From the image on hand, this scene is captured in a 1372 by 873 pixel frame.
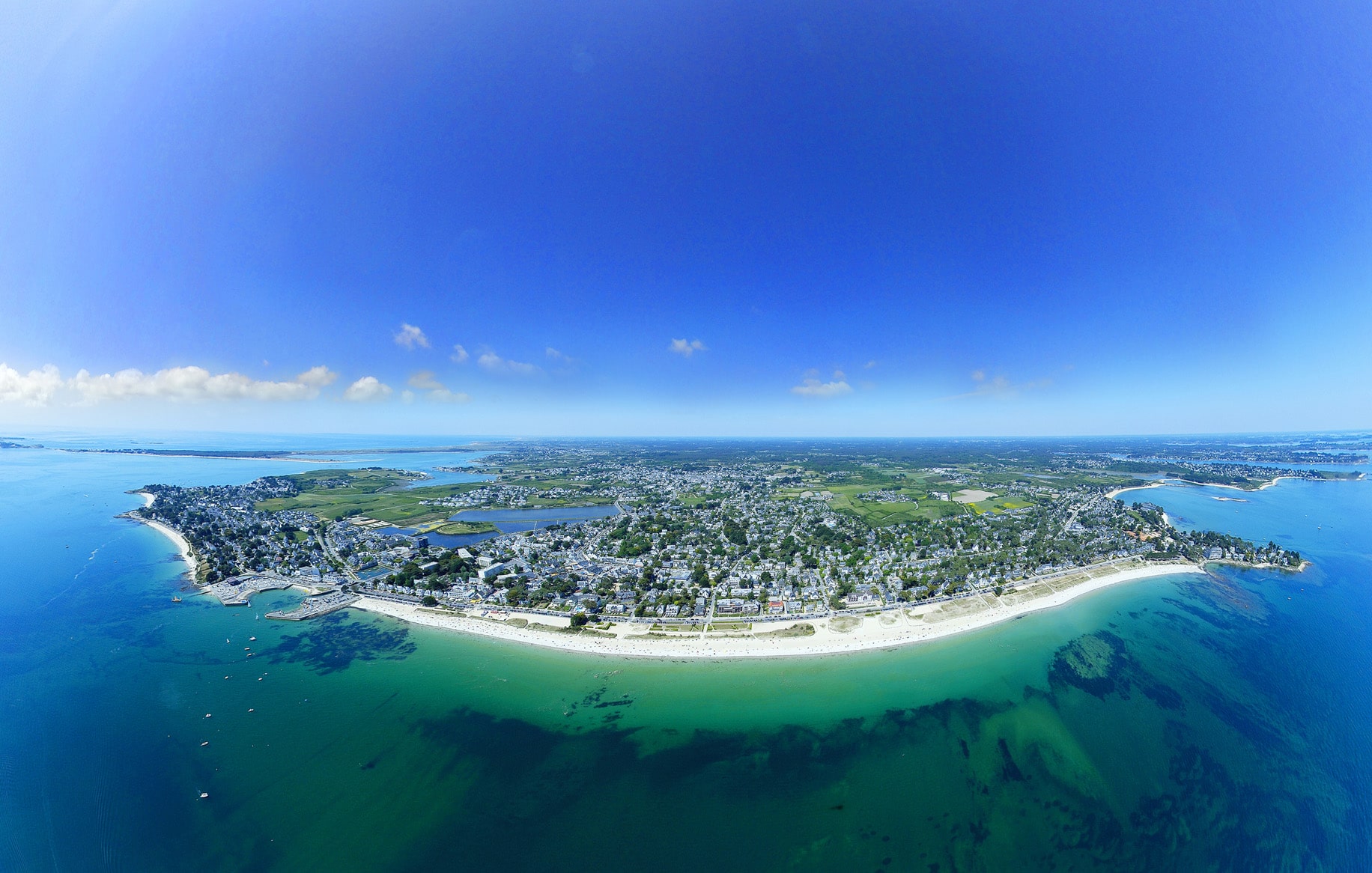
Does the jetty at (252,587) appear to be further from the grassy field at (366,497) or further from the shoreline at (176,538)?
the grassy field at (366,497)

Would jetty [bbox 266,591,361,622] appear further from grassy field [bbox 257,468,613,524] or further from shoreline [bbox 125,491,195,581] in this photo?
grassy field [bbox 257,468,613,524]

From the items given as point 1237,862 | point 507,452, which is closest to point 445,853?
point 1237,862

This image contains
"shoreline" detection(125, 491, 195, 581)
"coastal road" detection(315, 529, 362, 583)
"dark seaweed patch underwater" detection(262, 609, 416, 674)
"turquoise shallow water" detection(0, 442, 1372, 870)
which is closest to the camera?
"turquoise shallow water" detection(0, 442, 1372, 870)

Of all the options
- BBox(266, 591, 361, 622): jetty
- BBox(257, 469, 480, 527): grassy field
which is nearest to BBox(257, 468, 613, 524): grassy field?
BBox(257, 469, 480, 527): grassy field

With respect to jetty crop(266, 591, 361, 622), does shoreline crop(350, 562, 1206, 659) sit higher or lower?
lower

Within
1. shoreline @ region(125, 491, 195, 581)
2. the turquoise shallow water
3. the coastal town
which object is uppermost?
shoreline @ region(125, 491, 195, 581)

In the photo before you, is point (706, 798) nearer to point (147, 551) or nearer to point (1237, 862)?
point (1237, 862)

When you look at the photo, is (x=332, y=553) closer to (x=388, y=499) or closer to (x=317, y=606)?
(x=317, y=606)
